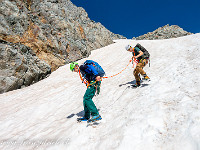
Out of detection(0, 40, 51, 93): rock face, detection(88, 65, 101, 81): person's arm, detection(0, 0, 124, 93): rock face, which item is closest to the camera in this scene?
detection(88, 65, 101, 81): person's arm

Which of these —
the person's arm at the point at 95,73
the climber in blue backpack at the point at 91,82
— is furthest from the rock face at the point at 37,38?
the person's arm at the point at 95,73

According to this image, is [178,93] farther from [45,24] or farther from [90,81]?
[45,24]

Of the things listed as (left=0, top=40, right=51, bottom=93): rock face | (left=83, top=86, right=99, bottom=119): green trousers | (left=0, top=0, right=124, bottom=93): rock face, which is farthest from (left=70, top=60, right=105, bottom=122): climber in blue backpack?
(left=0, top=0, right=124, bottom=93): rock face

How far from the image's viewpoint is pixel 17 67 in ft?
40.5

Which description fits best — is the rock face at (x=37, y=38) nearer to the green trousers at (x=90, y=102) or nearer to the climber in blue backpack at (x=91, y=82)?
the climber in blue backpack at (x=91, y=82)

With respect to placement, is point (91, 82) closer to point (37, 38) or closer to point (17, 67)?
point (17, 67)

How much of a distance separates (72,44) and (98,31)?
36.5 feet

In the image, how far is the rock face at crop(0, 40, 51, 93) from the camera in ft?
37.7

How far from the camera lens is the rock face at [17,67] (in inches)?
453

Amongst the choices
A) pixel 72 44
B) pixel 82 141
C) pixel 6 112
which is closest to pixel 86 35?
pixel 72 44

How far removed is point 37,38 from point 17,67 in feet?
21.9

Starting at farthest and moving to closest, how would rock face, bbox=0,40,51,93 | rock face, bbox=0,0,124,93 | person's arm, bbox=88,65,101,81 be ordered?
rock face, bbox=0,0,124,93 → rock face, bbox=0,40,51,93 → person's arm, bbox=88,65,101,81

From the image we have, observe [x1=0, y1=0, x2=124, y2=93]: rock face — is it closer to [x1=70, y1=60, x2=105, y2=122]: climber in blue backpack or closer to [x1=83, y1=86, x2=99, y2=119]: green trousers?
[x1=70, y1=60, x2=105, y2=122]: climber in blue backpack

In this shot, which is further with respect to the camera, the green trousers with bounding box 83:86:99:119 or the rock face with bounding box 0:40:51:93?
the rock face with bounding box 0:40:51:93
